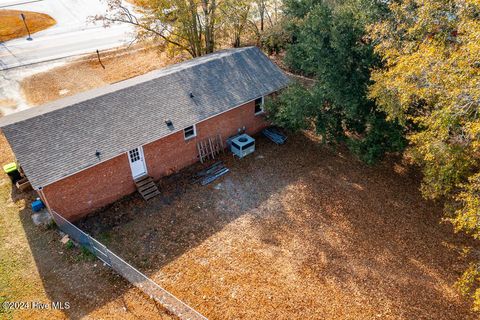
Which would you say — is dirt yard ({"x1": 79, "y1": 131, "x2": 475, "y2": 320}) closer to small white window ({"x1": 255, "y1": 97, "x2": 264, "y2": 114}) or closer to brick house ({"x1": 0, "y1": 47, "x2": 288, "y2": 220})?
brick house ({"x1": 0, "y1": 47, "x2": 288, "y2": 220})

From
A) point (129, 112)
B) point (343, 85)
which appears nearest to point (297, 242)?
point (343, 85)

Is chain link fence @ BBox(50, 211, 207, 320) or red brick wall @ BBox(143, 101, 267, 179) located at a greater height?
red brick wall @ BBox(143, 101, 267, 179)

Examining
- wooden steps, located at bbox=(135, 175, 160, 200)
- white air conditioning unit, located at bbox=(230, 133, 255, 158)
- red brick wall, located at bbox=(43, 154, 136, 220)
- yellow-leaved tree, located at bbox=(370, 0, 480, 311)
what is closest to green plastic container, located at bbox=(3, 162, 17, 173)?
red brick wall, located at bbox=(43, 154, 136, 220)

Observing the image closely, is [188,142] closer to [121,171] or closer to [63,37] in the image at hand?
[121,171]

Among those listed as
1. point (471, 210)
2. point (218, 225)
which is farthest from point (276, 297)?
point (471, 210)

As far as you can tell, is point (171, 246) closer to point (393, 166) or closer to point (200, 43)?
point (393, 166)

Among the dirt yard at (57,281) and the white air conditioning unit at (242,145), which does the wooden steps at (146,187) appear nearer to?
the dirt yard at (57,281)

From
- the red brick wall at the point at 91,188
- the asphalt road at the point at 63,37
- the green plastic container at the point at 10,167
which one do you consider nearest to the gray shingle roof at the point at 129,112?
the red brick wall at the point at 91,188

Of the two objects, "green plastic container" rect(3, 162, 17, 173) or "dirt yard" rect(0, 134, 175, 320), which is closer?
"dirt yard" rect(0, 134, 175, 320)
